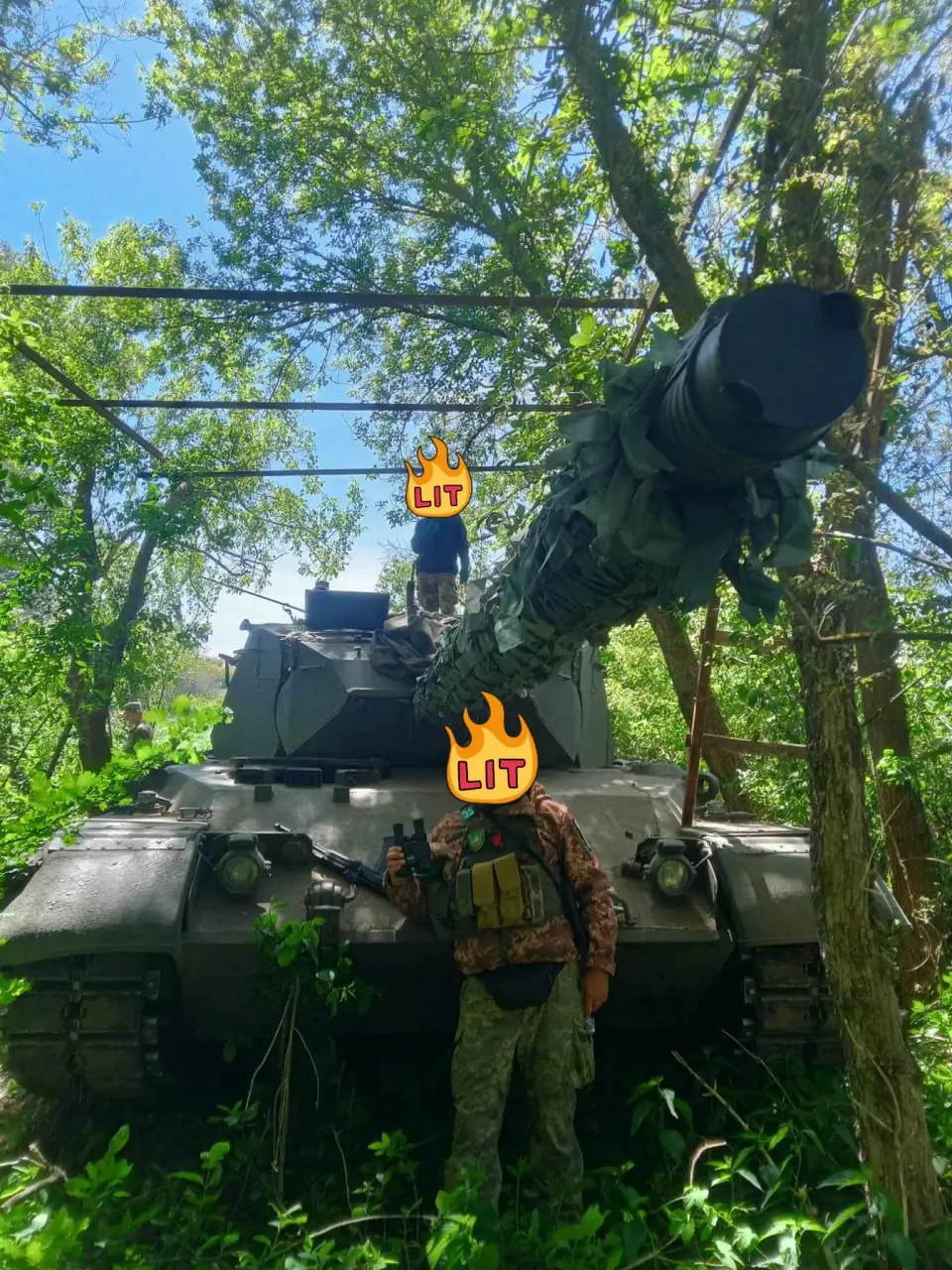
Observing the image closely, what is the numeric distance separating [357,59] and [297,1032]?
9.05m

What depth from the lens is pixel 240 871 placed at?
4.45 metres

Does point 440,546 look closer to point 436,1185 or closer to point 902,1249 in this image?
Answer: point 436,1185

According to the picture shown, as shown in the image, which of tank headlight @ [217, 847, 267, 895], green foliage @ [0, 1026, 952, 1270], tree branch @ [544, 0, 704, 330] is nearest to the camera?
green foliage @ [0, 1026, 952, 1270]

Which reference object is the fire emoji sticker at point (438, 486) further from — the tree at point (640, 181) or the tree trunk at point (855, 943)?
the tree trunk at point (855, 943)

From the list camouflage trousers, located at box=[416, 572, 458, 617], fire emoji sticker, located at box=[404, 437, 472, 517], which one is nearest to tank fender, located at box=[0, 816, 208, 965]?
camouflage trousers, located at box=[416, 572, 458, 617]

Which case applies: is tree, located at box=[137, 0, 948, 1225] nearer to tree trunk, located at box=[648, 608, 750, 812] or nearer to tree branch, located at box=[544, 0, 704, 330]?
tree branch, located at box=[544, 0, 704, 330]

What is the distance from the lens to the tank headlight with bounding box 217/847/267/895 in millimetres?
4438

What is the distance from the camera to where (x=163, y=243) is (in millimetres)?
15211

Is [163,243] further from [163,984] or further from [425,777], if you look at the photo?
[163,984]

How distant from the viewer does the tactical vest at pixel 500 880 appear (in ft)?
12.8

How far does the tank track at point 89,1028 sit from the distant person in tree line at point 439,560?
141 inches

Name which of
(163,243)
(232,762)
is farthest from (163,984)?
(163,243)

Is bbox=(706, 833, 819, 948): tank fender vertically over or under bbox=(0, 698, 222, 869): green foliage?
under

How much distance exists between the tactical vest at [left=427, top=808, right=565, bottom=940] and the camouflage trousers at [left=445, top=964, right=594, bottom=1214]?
10.9 inches
